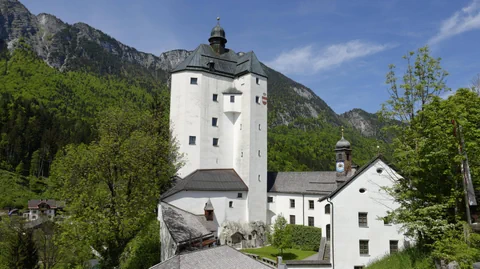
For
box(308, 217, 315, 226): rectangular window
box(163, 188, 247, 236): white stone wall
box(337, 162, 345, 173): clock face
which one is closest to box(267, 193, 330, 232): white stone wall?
box(308, 217, 315, 226): rectangular window

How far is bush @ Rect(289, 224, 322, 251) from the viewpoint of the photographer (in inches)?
1342

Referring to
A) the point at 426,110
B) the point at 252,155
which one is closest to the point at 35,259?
the point at 252,155

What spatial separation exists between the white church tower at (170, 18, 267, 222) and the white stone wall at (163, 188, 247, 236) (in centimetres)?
94

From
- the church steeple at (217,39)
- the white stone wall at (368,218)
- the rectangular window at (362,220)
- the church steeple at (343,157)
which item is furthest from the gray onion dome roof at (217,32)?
the rectangular window at (362,220)

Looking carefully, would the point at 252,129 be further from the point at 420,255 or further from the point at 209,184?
the point at 420,255

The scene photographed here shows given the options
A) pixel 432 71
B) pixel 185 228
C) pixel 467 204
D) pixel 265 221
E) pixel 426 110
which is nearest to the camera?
pixel 467 204

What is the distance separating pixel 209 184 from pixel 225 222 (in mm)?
4542

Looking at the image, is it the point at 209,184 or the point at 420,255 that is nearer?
the point at 420,255

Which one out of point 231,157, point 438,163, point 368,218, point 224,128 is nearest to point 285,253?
point 368,218

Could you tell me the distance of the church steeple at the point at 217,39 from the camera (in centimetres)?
4366

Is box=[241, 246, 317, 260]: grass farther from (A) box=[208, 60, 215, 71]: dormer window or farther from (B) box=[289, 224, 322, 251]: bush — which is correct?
(A) box=[208, 60, 215, 71]: dormer window

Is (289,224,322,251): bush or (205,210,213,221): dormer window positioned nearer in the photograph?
(205,210,213,221): dormer window

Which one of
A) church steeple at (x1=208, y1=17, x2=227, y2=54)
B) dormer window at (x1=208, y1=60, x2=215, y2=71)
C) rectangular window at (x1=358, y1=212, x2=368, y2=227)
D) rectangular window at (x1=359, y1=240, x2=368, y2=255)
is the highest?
church steeple at (x1=208, y1=17, x2=227, y2=54)

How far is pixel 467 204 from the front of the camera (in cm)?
1213
